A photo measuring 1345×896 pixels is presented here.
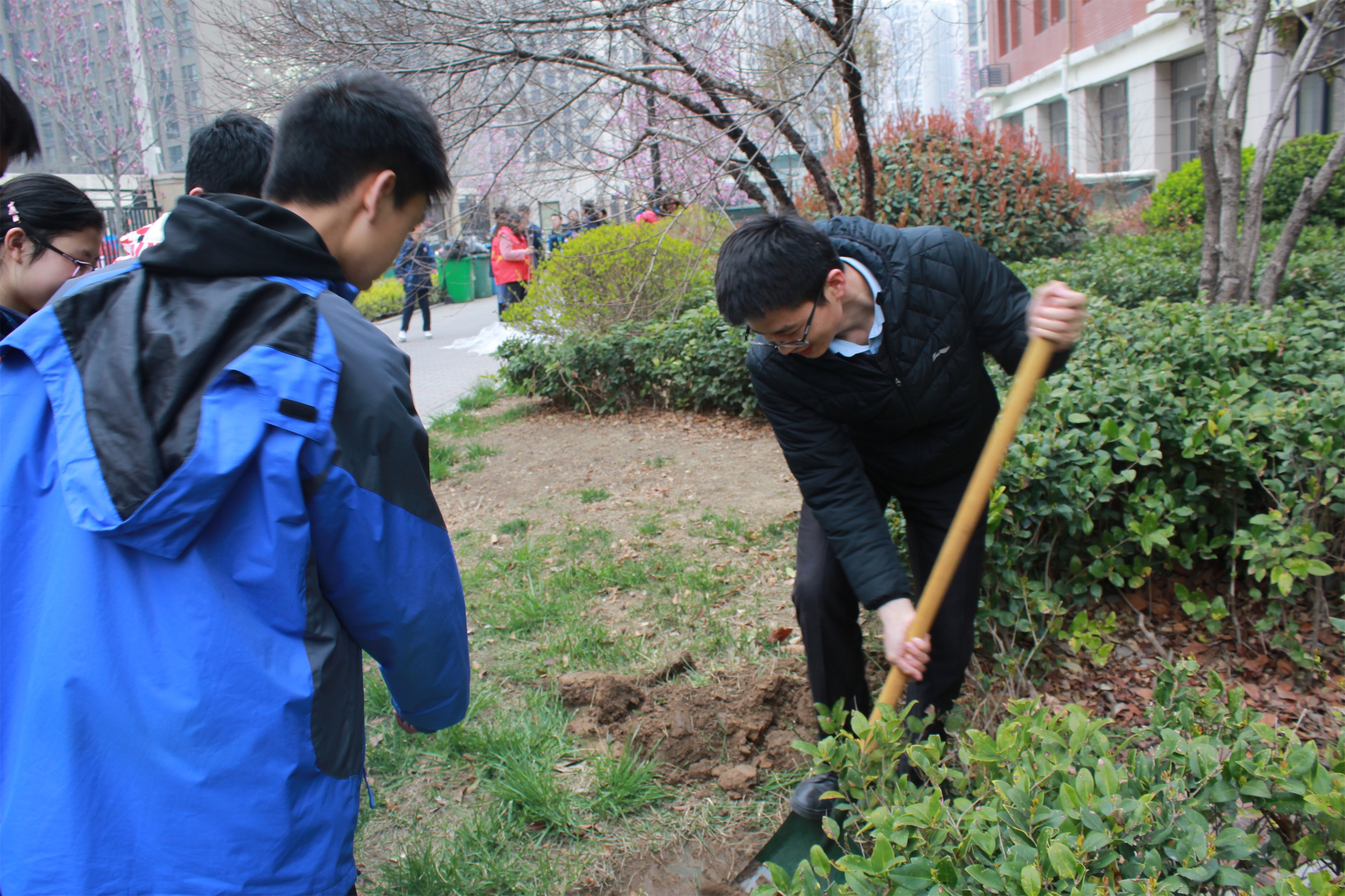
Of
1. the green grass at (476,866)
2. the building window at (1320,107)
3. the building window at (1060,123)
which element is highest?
the building window at (1060,123)

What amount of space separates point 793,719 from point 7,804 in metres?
2.27

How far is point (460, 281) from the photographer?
18250 millimetres

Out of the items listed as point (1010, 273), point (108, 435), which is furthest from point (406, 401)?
point (1010, 273)

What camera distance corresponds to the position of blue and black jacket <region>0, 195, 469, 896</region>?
113 centimetres

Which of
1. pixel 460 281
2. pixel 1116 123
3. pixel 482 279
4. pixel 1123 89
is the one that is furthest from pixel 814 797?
pixel 1116 123

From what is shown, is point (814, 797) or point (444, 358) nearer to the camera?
point (814, 797)

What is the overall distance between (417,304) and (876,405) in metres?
6.13

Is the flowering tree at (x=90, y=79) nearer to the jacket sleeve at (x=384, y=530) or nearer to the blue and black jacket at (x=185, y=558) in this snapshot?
the blue and black jacket at (x=185, y=558)

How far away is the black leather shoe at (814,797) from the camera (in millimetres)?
2471

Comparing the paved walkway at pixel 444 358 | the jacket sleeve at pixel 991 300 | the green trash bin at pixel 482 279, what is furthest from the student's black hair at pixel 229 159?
the green trash bin at pixel 482 279

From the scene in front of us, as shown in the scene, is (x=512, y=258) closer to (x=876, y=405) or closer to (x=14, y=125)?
(x=14, y=125)

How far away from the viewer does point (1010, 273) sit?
2438 mm

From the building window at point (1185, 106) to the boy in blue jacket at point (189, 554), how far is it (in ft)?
60.6

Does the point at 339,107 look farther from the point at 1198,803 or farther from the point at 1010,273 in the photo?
the point at 1010,273
